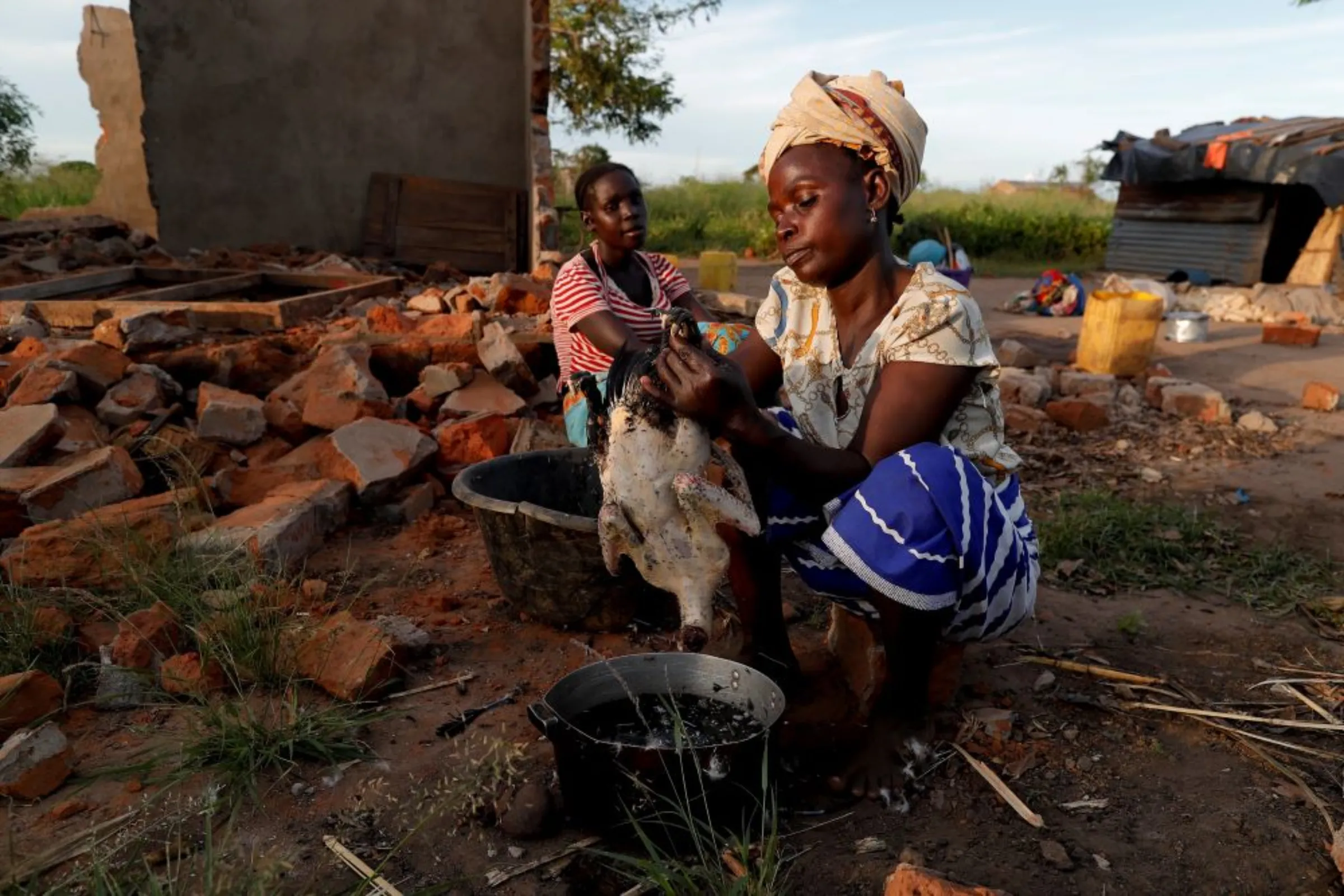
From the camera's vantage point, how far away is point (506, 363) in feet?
14.6

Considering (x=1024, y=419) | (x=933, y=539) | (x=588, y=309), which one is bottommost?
(x=1024, y=419)

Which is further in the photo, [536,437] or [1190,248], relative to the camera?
[1190,248]

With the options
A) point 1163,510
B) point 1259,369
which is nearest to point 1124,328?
point 1259,369

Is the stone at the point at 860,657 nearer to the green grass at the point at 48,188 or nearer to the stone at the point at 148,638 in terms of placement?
the stone at the point at 148,638

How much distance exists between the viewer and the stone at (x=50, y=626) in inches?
96.0

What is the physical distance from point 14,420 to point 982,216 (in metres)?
18.1

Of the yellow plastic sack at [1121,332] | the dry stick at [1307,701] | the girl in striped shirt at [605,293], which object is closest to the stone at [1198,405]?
the yellow plastic sack at [1121,332]

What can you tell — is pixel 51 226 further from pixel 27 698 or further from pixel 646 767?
pixel 646 767

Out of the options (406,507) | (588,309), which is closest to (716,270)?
(588,309)

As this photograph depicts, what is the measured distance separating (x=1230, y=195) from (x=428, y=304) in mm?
12303

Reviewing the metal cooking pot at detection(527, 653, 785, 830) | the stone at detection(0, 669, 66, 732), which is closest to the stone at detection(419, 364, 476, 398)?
the stone at detection(0, 669, 66, 732)

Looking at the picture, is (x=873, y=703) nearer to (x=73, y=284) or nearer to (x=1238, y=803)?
(x=1238, y=803)

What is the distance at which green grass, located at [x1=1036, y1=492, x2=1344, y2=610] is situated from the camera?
3.27 meters

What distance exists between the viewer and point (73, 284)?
20.4ft
